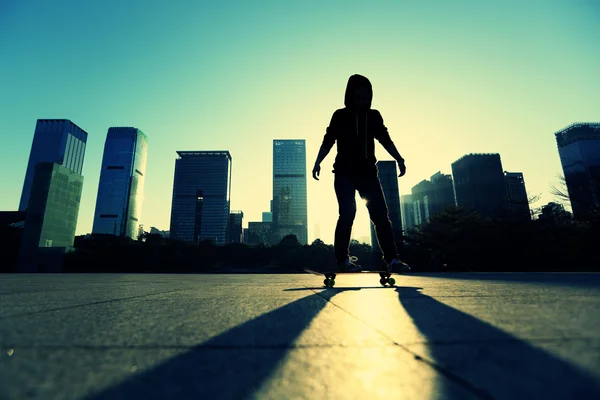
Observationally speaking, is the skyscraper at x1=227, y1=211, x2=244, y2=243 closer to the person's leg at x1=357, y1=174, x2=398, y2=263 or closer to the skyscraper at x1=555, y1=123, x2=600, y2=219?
the skyscraper at x1=555, y1=123, x2=600, y2=219

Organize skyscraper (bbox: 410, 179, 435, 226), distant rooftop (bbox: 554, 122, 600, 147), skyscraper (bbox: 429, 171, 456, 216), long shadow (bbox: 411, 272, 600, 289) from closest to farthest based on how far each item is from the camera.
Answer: long shadow (bbox: 411, 272, 600, 289), distant rooftop (bbox: 554, 122, 600, 147), skyscraper (bbox: 429, 171, 456, 216), skyscraper (bbox: 410, 179, 435, 226)

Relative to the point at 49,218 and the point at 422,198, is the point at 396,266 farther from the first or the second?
the point at 422,198

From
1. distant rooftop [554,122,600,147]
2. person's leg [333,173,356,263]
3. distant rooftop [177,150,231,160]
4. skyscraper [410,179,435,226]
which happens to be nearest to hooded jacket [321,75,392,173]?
person's leg [333,173,356,263]

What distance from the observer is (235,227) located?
16338cm

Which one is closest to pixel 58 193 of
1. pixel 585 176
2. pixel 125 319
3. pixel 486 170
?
pixel 125 319

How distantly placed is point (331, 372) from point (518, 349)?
1.43ft

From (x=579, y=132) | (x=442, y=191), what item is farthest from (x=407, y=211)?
(x=579, y=132)

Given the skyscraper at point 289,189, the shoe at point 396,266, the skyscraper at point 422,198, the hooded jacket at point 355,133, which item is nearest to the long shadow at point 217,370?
the shoe at point 396,266

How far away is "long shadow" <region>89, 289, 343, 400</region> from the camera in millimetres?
430

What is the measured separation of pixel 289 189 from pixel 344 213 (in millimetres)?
180751

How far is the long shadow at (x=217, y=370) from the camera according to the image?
43 centimetres

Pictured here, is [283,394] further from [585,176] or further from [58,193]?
[58,193]

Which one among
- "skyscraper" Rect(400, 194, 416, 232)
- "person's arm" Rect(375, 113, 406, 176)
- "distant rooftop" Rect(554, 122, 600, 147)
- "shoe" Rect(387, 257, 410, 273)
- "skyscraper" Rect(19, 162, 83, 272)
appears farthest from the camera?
"skyscraper" Rect(400, 194, 416, 232)

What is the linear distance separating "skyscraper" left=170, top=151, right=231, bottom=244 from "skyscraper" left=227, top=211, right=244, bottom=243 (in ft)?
9.80
